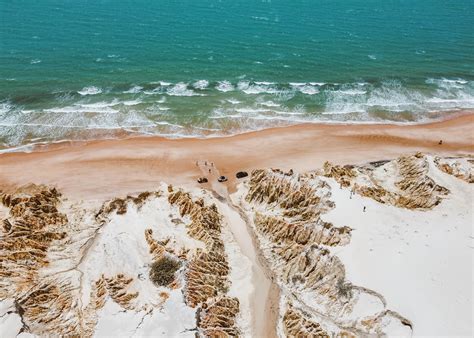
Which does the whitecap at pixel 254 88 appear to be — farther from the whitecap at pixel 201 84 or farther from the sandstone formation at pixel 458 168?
the sandstone formation at pixel 458 168

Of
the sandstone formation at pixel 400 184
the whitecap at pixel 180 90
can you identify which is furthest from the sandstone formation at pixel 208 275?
A: the whitecap at pixel 180 90

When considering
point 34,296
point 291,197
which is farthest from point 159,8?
point 34,296

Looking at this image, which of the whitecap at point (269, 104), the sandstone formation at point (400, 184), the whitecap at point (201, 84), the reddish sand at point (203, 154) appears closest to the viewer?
the sandstone formation at point (400, 184)

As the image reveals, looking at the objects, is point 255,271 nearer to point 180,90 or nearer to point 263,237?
point 263,237

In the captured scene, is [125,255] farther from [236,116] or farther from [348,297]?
[236,116]

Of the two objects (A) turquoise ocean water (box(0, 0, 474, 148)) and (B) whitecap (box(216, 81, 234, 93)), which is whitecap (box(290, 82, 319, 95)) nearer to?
(A) turquoise ocean water (box(0, 0, 474, 148))

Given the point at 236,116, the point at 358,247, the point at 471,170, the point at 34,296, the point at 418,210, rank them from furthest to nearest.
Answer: the point at 236,116, the point at 471,170, the point at 418,210, the point at 358,247, the point at 34,296
